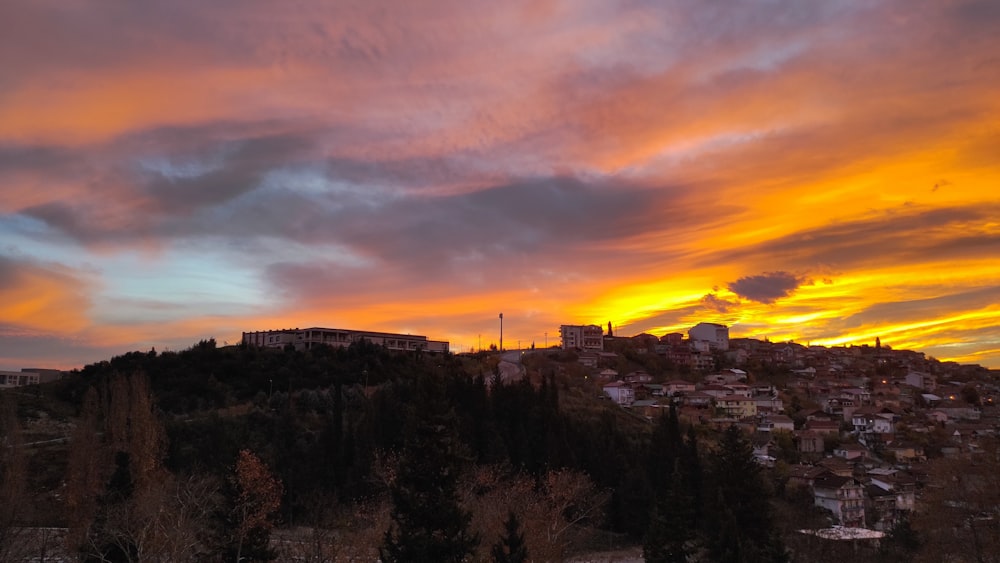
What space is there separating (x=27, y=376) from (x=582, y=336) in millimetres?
82952

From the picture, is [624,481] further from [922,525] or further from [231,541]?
[231,541]

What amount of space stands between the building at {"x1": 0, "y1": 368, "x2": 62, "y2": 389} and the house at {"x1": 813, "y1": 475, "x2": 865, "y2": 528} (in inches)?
3379

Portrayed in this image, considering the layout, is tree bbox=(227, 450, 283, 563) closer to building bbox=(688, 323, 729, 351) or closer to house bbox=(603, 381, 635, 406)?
house bbox=(603, 381, 635, 406)

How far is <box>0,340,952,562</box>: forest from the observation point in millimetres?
20953

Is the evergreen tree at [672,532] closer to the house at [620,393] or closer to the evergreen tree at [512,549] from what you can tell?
the evergreen tree at [512,549]

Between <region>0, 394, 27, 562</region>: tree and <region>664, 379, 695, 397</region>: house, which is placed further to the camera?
<region>664, 379, 695, 397</region>: house

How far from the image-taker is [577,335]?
121062 millimetres

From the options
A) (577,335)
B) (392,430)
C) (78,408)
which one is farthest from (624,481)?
(577,335)

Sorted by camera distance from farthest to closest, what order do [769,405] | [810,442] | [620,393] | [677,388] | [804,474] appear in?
1. [677,388]
2. [620,393]
3. [769,405]
4. [810,442]
5. [804,474]

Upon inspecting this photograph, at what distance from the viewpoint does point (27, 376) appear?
92250 millimetres

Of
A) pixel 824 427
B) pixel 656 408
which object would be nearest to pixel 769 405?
pixel 824 427

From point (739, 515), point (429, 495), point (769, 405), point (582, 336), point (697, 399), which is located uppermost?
point (582, 336)

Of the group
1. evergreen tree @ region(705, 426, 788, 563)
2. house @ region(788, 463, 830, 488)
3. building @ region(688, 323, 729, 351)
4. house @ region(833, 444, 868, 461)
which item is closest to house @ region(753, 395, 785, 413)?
house @ region(833, 444, 868, 461)

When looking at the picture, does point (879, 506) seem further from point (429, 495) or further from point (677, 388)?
point (429, 495)
